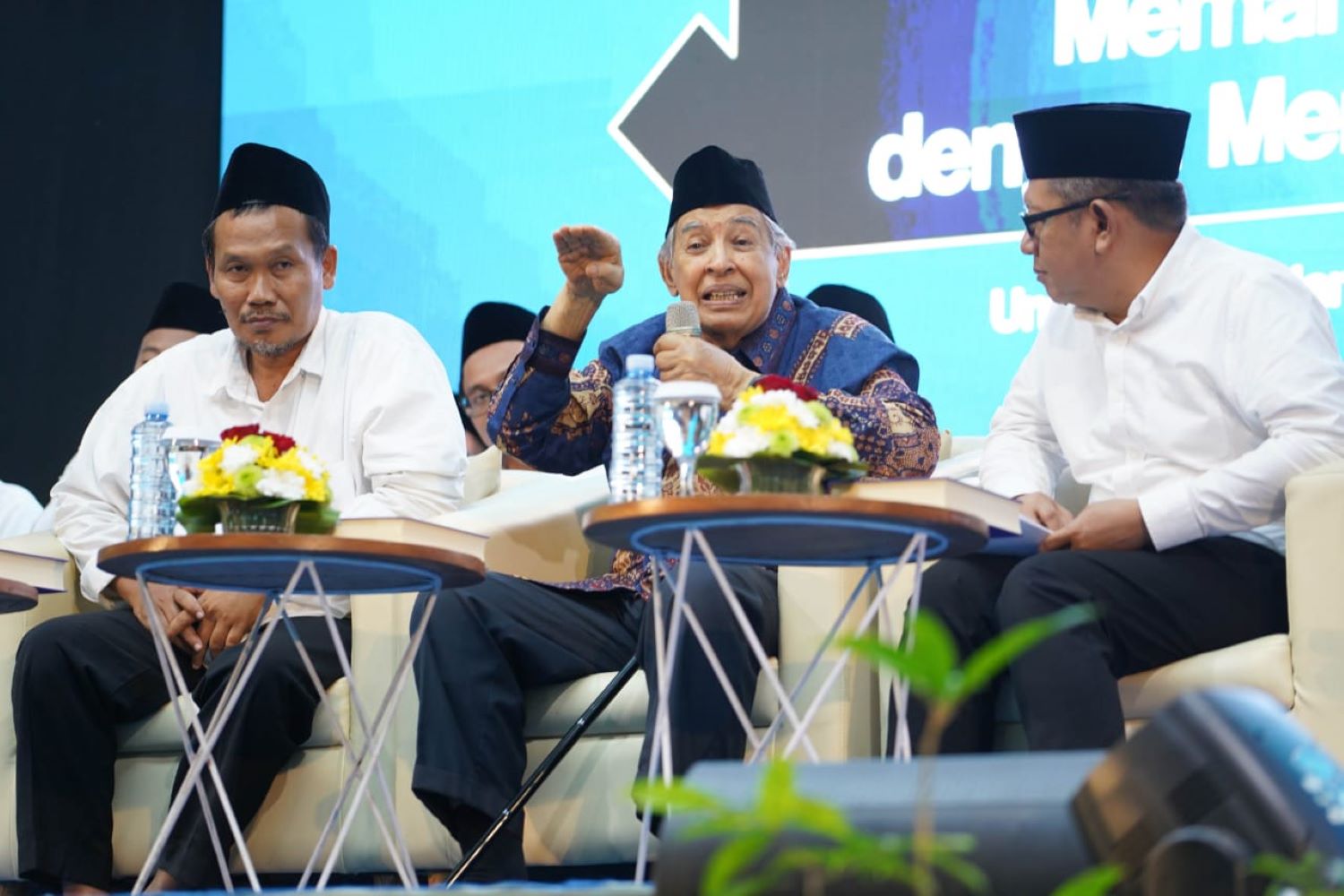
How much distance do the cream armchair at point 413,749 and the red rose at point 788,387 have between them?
2.10ft

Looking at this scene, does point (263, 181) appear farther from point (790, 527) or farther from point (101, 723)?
point (790, 527)

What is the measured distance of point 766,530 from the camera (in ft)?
7.73

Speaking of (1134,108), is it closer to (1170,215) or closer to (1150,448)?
(1170,215)

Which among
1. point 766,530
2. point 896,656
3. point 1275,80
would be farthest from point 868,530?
point 1275,80

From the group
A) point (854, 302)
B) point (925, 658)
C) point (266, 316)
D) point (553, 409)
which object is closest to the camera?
point (925, 658)

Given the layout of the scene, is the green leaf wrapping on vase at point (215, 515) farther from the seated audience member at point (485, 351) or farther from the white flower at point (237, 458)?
the seated audience member at point (485, 351)

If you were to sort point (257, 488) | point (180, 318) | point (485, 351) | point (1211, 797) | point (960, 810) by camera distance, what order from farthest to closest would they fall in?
point (180, 318) < point (485, 351) < point (257, 488) < point (960, 810) < point (1211, 797)

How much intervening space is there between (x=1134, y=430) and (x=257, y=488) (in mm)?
1442

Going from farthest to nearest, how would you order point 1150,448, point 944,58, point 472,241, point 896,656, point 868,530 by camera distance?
point 472,241
point 944,58
point 1150,448
point 868,530
point 896,656

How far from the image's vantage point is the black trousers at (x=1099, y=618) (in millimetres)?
2613

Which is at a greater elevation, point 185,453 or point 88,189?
point 88,189

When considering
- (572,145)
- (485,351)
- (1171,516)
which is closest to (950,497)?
(1171,516)

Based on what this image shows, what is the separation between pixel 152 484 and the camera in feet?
9.66

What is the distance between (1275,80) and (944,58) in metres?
0.75
